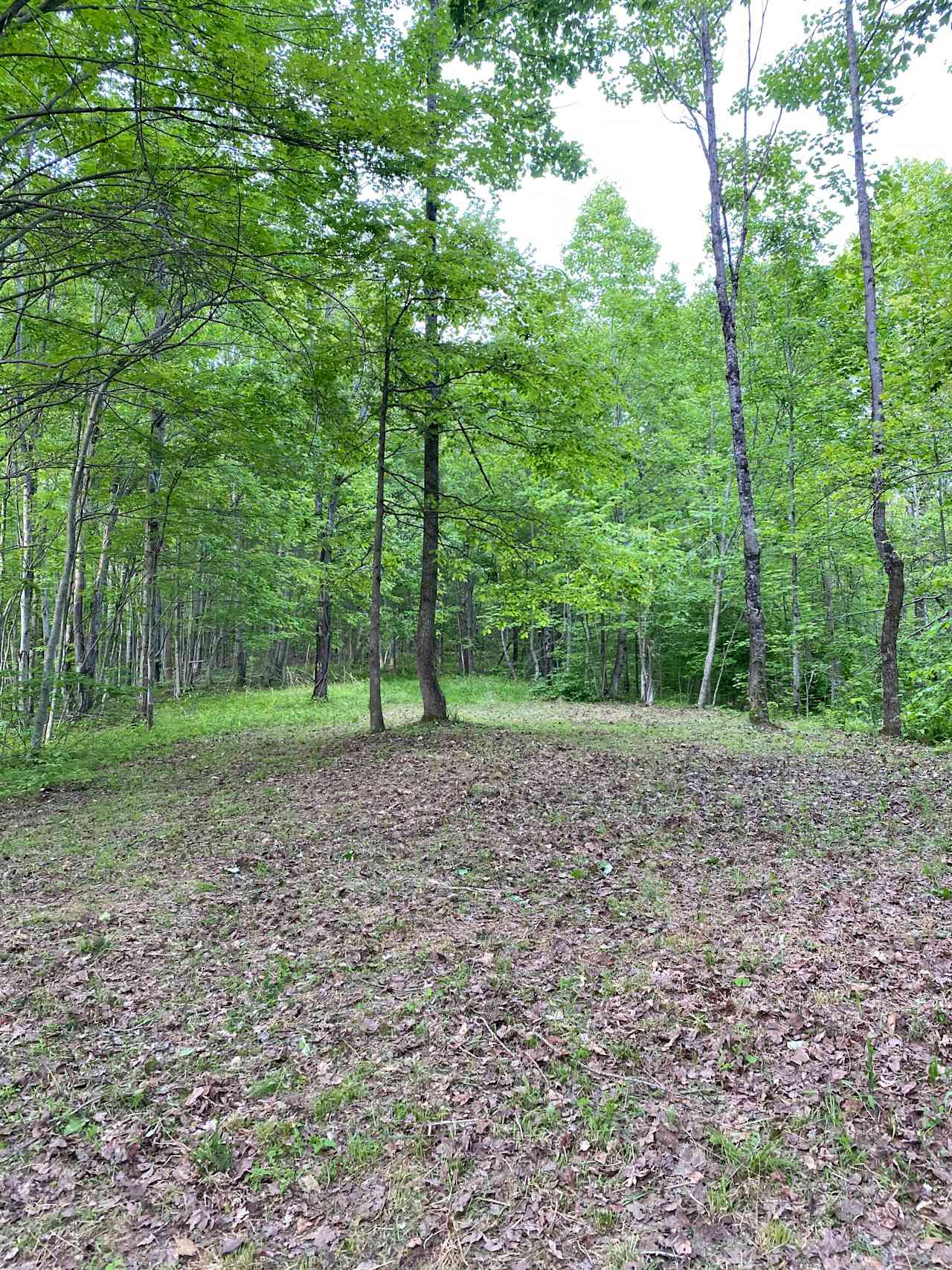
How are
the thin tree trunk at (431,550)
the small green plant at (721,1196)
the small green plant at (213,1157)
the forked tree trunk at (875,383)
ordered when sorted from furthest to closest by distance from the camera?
the thin tree trunk at (431,550), the forked tree trunk at (875,383), the small green plant at (213,1157), the small green plant at (721,1196)

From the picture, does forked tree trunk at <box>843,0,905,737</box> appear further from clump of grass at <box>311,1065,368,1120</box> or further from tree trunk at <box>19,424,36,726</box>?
tree trunk at <box>19,424,36,726</box>

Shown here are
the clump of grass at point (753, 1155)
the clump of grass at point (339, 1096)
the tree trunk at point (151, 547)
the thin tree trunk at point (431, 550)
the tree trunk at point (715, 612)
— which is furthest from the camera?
the tree trunk at point (715, 612)

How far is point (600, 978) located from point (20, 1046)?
11.2ft

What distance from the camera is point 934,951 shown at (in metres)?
3.90

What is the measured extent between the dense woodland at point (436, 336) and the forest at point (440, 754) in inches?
Answer: 4.0

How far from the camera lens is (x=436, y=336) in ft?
34.0

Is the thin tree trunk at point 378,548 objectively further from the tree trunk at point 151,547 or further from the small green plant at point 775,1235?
the small green plant at point 775,1235

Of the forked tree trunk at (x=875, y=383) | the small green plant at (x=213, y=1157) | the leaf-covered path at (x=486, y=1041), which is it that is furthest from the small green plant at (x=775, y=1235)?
the forked tree trunk at (x=875, y=383)

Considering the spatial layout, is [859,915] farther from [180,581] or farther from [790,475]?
[790,475]

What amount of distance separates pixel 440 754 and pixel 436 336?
22.9 ft

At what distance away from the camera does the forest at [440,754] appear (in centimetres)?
265

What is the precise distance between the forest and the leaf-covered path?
0.07ft

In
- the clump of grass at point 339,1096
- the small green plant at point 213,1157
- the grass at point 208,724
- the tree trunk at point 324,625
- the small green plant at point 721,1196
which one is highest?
the tree trunk at point 324,625

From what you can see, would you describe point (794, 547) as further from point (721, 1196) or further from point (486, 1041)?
point (721, 1196)
